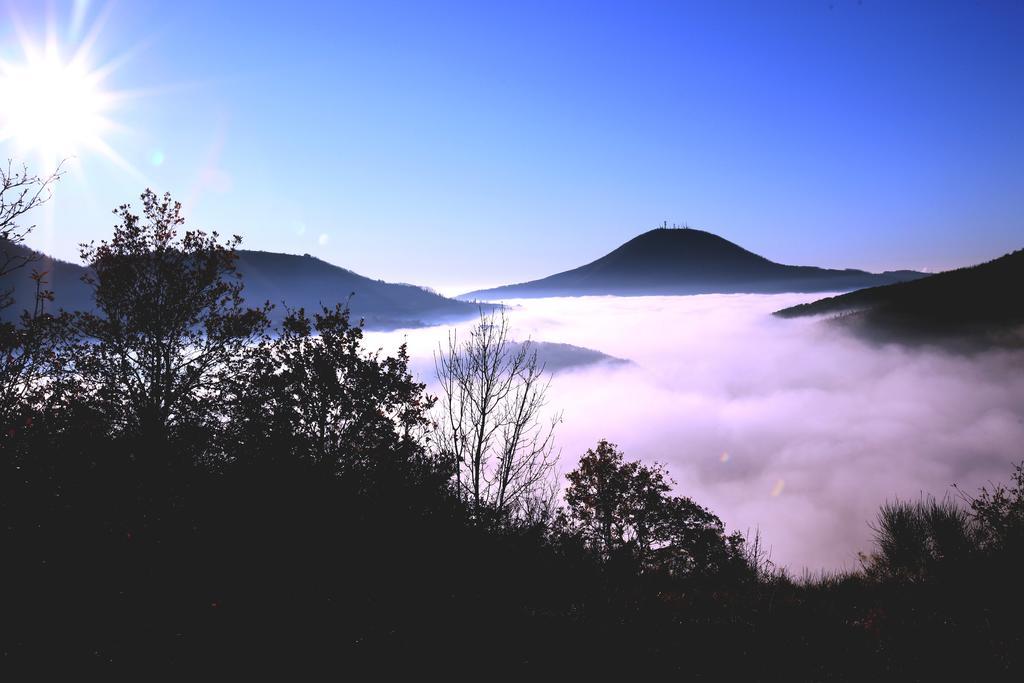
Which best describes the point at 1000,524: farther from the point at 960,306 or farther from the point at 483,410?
the point at 960,306

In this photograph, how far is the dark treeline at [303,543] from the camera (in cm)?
771

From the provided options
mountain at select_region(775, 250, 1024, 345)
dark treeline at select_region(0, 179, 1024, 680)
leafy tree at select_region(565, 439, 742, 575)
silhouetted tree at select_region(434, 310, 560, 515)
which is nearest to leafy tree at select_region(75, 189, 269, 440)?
dark treeline at select_region(0, 179, 1024, 680)

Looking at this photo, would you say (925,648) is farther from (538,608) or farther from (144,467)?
(144,467)


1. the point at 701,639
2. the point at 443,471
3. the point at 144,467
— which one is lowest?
the point at 701,639

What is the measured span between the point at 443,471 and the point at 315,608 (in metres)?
8.44

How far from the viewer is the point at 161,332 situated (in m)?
14.6

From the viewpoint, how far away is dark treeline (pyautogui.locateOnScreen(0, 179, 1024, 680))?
7.71m

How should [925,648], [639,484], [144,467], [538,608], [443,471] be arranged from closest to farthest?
[925,648] < [538,608] < [144,467] < [443,471] < [639,484]

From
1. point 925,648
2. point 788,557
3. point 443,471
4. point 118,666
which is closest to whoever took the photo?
point 118,666

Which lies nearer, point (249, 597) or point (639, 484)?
point (249, 597)

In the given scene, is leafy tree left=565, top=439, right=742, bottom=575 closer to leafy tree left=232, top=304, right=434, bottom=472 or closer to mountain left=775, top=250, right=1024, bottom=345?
leafy tree left=232, top=304, right=434, bottom=472

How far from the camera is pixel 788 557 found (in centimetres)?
18325

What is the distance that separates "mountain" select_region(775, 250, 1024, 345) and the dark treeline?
156 meters

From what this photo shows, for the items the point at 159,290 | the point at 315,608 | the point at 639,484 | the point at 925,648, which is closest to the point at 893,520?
the point at 639,484
